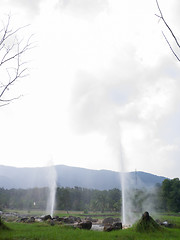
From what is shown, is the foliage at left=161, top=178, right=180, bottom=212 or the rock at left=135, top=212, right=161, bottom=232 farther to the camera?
the foliage at left=161, top=178, right=180, bottom=212

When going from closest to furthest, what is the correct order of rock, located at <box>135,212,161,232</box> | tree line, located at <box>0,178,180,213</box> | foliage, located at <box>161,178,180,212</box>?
1. rock, located at <box>135,212,161,232</box>
2. foliage, located at <box>161,178,180,212</box>
3. tree line, located at <box>0,178,180,213</box>

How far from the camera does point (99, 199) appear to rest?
182 ft

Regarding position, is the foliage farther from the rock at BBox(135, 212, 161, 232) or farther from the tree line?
the rock at BBox(135, 212, 161, 232)

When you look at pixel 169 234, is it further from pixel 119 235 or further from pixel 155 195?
pixel 155 195

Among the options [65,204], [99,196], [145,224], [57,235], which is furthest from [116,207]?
[57,235]

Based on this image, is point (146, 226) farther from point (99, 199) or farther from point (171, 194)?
point (99, 199)

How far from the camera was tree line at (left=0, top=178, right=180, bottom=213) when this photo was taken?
41434 millimetres

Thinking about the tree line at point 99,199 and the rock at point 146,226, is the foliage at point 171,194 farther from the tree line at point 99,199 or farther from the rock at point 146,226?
the rock at point 146,226

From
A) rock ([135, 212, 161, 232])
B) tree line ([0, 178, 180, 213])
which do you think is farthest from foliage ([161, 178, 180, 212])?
rock ([135, 212, 161, 232])

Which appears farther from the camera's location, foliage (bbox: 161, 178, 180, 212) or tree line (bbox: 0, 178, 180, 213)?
tree line (bbox: 0, 178, 180, 213)

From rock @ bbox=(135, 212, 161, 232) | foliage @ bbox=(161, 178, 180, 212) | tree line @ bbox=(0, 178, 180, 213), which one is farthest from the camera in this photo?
tree line @ bbox=(0, 178, 180, 213)

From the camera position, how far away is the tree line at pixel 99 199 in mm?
41434

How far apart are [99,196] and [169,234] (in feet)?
156

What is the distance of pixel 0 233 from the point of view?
9445 mm
